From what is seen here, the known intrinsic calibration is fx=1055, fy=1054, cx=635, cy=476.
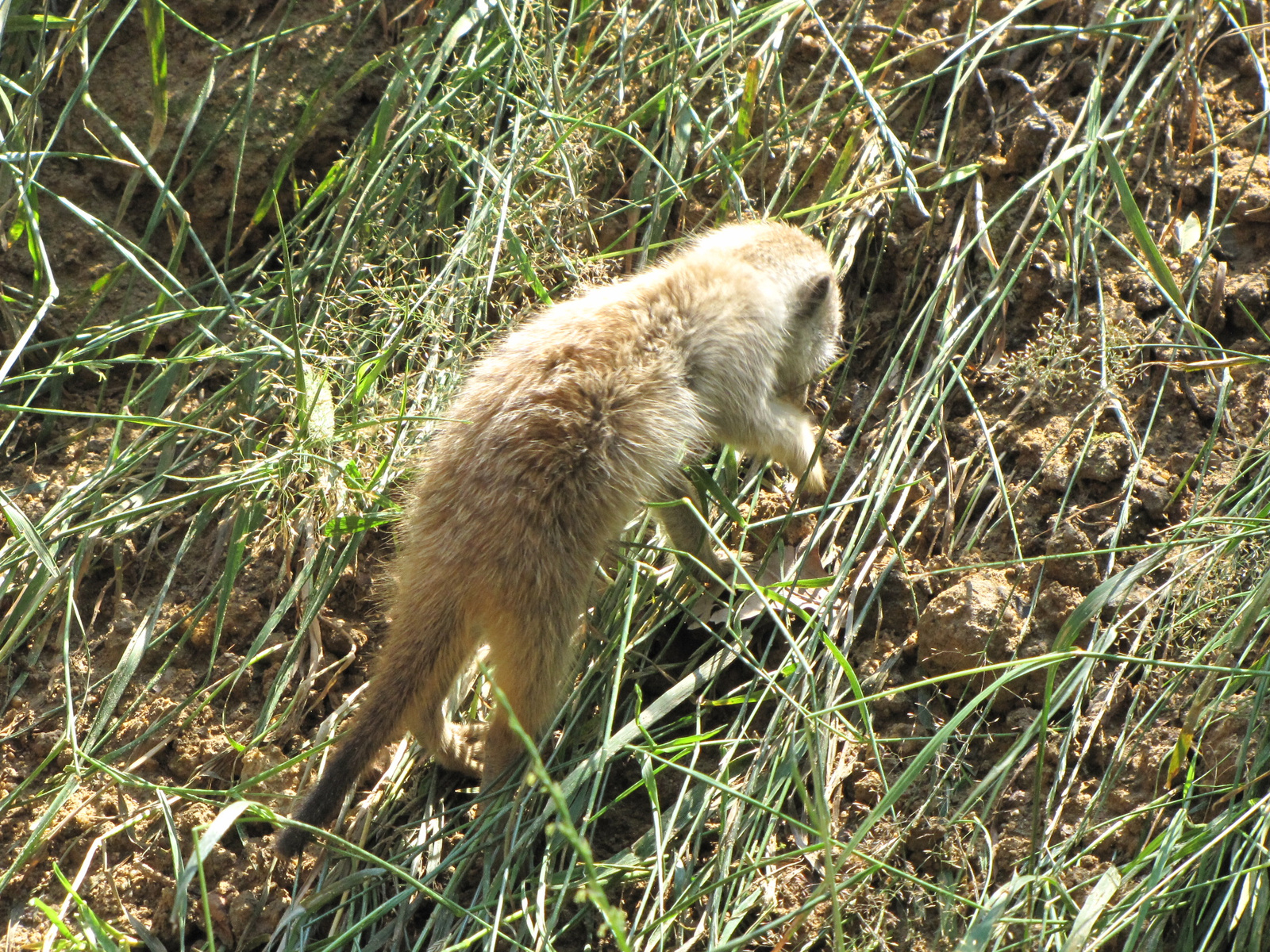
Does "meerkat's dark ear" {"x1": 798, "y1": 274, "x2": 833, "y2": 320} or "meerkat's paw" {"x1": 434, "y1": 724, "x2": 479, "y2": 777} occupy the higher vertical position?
"meerkat's dark ear" {"x1": 798, "y1": 274, "x2": 833, "y2": 320}

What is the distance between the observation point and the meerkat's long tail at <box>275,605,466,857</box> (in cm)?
285

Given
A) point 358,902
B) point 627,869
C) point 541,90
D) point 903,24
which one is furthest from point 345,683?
point 903,24

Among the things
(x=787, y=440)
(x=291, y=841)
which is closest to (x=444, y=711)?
(x=291, y=841)

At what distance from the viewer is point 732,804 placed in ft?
9.71

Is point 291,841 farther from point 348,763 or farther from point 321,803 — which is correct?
point 348,763

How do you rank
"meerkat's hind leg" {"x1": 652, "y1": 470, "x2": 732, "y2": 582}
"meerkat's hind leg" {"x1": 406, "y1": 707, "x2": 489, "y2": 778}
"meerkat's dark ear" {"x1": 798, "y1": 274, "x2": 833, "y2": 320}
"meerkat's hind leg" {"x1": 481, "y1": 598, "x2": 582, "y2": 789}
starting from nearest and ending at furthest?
"meerkat's hind leg" {"x1": 481, "y1": 598, "x2": 582, "y2": 789} → "meerkat's hind leg" {"x1": 406, "y1": 707, "x2": 489, "y2": 778} → "meerkat's hind leg" {"x1": 652, "y1": 470, "x2": 732, "y2": 582} → "meerkat's dark ear" {"x1": 798, "y1": 274, "x2": 833, "y2": 320}

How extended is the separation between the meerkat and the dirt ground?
1.27 feet

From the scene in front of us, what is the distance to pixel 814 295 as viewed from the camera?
3.58m

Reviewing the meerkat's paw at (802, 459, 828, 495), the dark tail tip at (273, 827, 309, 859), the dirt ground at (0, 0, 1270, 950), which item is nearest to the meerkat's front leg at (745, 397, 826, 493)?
the meerkat's paw at (802, 459, 828, 495)

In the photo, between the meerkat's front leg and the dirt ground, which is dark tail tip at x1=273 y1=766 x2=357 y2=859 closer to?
the dirt ground

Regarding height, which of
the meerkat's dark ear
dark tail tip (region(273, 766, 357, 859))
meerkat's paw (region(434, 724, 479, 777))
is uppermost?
the meerkat's dark ear

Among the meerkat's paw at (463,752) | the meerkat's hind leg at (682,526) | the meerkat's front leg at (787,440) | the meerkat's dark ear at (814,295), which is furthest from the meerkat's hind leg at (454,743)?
the meerkat's dark ear at (814,295)

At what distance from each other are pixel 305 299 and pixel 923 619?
2.50m

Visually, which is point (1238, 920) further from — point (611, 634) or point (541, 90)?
point (541, 90)
